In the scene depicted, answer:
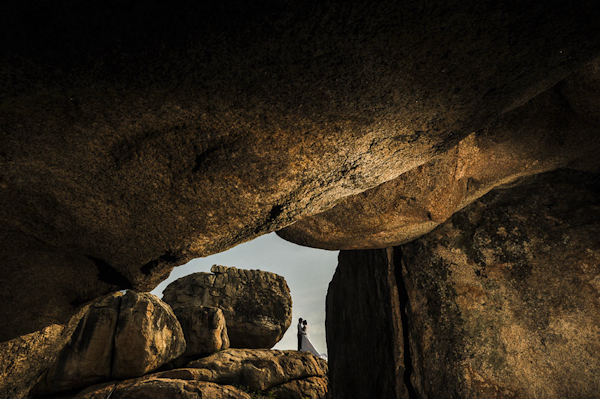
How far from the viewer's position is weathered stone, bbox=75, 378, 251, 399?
21.2 ft

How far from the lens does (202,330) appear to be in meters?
9.90

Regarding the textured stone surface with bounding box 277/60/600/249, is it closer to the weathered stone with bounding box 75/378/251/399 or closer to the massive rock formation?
the massive rock formation

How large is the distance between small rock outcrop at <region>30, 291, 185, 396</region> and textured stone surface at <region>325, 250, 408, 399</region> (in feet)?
19.4

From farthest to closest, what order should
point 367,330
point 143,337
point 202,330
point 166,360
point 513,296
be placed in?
point 202,330
point 166,360
point 143,337
point 367,330
point 513,296

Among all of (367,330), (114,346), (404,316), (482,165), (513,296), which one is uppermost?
(482,165)

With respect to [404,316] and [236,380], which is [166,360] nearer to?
[236,380]

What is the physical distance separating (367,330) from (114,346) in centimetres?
773

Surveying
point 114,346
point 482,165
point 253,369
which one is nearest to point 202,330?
point 253,369

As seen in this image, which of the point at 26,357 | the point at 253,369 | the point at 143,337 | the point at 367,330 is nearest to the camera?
the point at 26,357

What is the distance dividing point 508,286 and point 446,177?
133 centimetres

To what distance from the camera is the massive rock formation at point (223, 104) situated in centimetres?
90

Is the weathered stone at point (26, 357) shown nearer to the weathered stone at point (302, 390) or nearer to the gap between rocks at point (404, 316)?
the gap between rocks at point (404, 316)

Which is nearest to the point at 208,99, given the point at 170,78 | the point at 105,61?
the point at 170,78

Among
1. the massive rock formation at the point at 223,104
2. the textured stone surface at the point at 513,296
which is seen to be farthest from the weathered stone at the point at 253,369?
the massive rock formation at the point at 223,104
